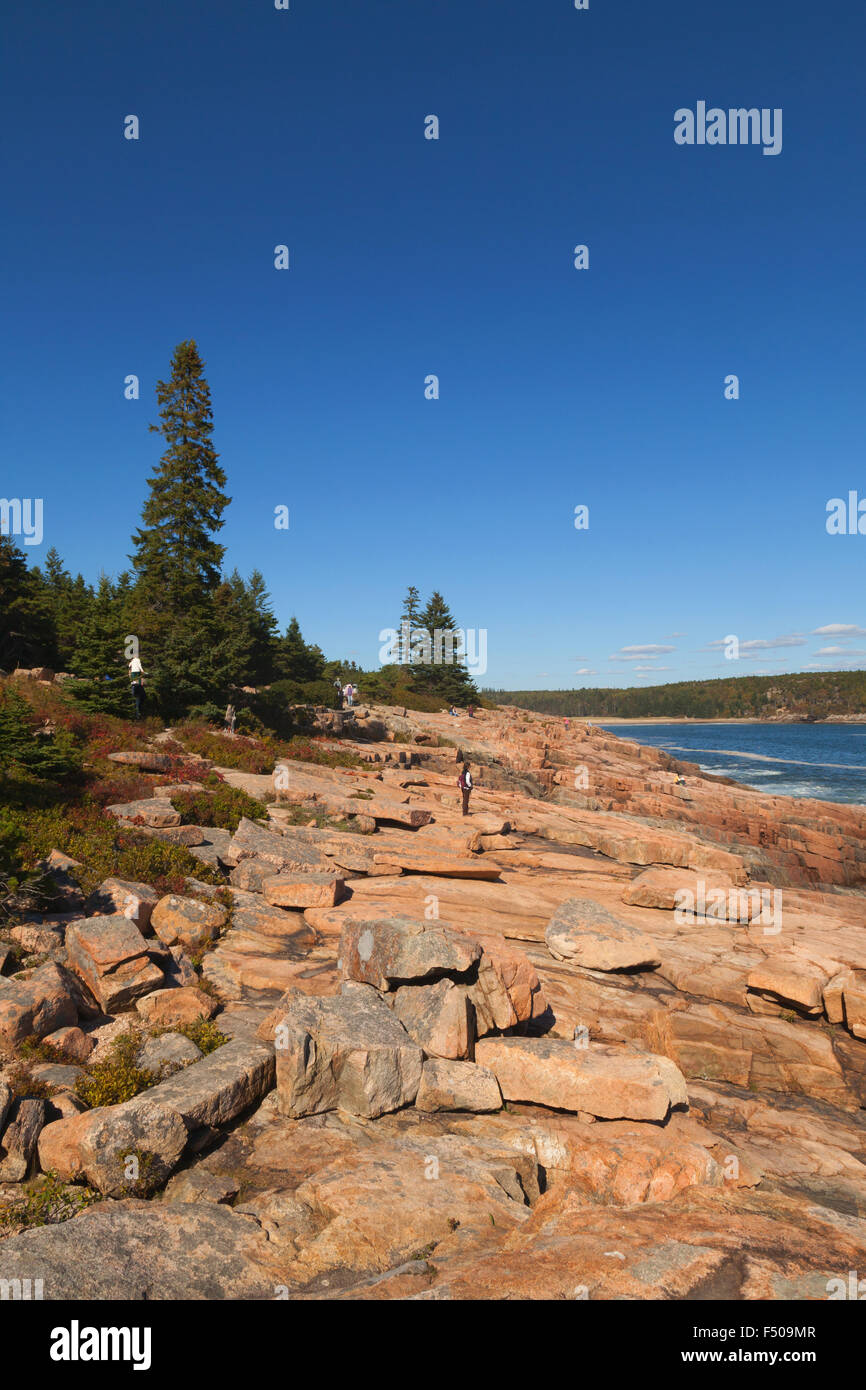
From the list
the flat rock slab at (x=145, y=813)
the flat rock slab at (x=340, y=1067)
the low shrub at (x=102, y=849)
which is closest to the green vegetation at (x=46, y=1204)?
the flat rock slab at (x=340, y=1067)

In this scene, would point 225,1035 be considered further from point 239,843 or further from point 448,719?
point 448,719

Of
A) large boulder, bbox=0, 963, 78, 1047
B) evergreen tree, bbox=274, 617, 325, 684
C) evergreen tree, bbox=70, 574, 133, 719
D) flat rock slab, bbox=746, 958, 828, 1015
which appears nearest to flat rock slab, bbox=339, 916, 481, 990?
large boulder, bbox=0, 963, 78, 1047

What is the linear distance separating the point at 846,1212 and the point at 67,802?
54.1ft

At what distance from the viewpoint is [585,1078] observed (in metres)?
8.29

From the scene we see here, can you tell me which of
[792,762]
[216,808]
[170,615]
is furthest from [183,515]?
[792,762]

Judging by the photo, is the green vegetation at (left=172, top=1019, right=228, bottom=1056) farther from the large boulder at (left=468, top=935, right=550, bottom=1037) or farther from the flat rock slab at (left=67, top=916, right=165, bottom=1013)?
the large boulder at (left=468, top=935, right=550, bottom=1037)

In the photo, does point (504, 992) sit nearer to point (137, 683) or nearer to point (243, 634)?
point (137, 683)

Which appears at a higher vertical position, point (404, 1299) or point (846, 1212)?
point (404, 1299)

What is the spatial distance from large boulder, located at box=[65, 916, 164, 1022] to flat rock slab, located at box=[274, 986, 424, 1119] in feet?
8.91

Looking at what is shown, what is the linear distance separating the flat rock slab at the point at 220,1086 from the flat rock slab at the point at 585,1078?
294cm

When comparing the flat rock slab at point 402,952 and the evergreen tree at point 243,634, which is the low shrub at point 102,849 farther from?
the evergreen tree at point 243,634
